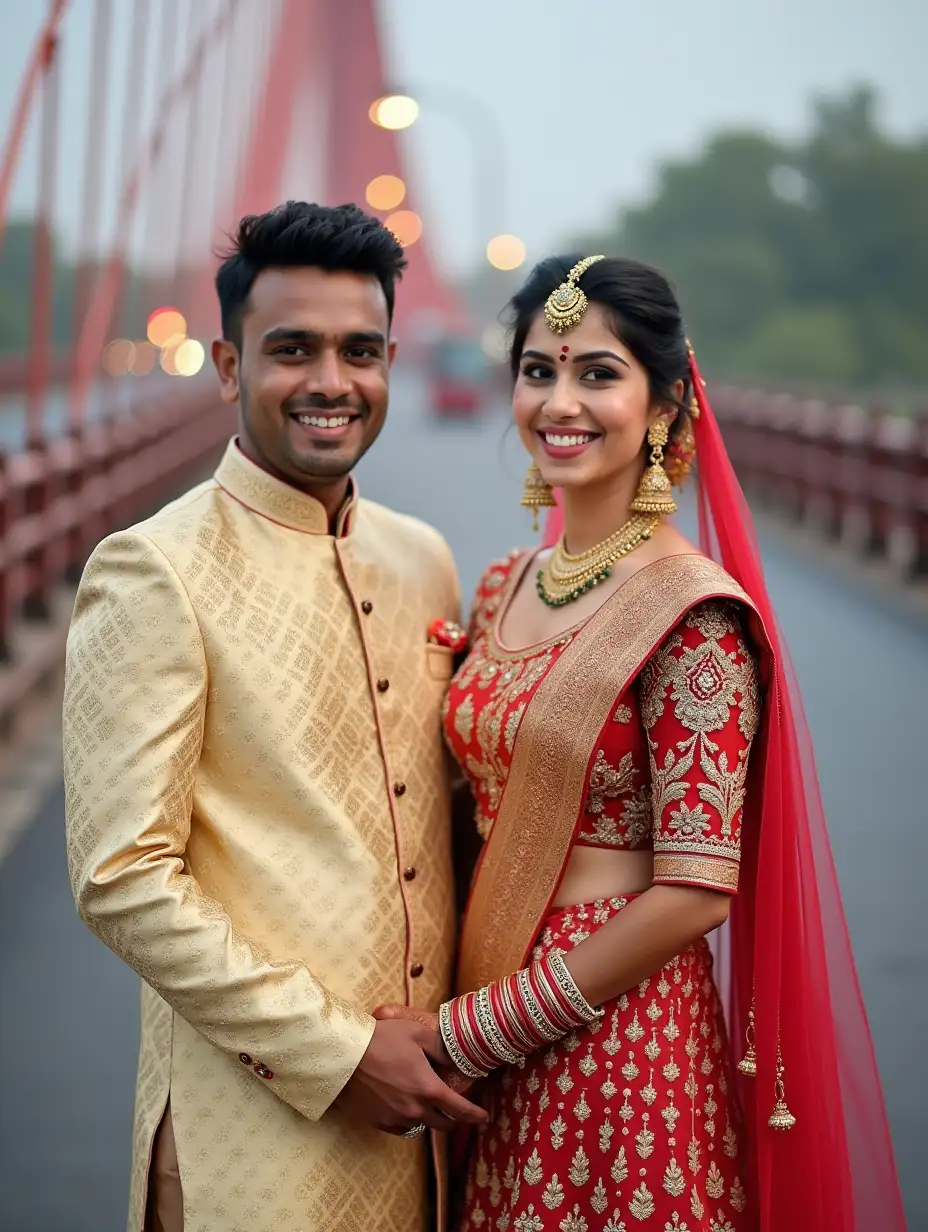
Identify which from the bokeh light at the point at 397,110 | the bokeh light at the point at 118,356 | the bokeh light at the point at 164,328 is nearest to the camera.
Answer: the bokeh light at the point at 118,356

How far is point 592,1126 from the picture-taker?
6.42 ft

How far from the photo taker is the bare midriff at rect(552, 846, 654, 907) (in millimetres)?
2023

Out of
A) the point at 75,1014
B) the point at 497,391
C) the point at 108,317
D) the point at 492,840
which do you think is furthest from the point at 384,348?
the point at 497,391

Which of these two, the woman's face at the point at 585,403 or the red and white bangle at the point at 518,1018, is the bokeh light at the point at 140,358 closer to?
the woman's face at the point at 585,403

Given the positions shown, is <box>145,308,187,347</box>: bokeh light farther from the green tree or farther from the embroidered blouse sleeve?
the green tree

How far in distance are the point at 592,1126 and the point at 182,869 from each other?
63cm

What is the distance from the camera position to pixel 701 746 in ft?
6.17

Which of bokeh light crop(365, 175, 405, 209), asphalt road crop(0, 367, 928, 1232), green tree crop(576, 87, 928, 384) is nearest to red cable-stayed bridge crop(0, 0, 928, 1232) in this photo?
asphalt road crop(0, 367, 928, 1232)

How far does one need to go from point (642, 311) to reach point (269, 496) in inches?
22.3

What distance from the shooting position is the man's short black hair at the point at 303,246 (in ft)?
6.59

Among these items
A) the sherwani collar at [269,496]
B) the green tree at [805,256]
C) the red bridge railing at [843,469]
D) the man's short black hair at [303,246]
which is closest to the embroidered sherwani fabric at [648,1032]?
the sherwani collar at [269,496]

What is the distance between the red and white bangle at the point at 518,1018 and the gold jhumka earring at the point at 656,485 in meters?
0.63

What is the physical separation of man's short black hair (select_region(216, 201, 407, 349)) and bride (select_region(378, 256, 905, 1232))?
0.79 feet

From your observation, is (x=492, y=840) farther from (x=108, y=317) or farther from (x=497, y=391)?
(x=497, y=391)
